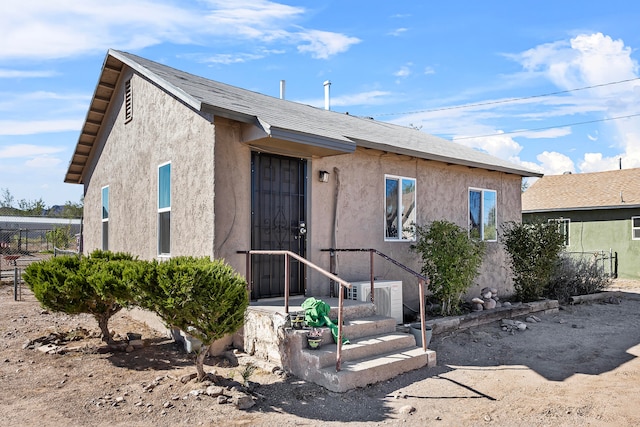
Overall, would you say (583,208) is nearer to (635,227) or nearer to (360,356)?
(635,227)

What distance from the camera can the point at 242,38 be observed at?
9203 millimetres

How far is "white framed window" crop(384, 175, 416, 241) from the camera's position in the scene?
889cm

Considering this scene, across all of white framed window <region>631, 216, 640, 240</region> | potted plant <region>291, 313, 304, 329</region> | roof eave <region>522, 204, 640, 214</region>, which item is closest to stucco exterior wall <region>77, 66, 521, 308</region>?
potted plant <region>291, 313, 304, 329</region>

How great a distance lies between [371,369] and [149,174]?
556 centimetres

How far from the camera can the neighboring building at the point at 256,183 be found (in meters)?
6.73

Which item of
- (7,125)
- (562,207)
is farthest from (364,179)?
(7,125)

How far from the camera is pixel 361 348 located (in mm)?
5754

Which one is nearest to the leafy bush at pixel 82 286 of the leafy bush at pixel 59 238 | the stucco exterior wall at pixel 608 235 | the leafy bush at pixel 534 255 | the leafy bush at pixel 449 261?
the leafy bush at pixel 449 261

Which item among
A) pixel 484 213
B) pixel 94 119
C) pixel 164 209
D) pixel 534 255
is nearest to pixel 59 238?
pixel 94 119

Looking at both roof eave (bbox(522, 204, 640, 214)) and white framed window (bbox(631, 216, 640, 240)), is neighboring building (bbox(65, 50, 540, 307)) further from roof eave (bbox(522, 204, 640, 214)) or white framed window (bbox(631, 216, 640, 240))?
white framed window (bbox(631, 216, 640, 240))

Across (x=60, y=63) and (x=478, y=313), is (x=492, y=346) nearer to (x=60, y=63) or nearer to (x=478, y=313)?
(x=478, y=313)

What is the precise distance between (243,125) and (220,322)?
10.2 ft

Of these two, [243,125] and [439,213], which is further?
[439,213]

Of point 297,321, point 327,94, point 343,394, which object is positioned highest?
point 327,94
